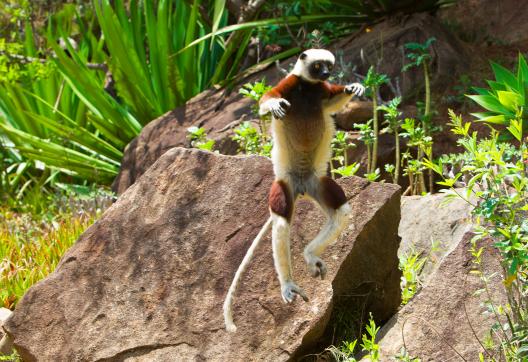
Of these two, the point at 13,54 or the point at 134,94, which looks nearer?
the point at 134,94

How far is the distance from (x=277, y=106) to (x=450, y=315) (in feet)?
5.96

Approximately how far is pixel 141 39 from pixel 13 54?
6.38ft

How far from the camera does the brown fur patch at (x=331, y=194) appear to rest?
3422 mm

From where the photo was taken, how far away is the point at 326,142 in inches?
138

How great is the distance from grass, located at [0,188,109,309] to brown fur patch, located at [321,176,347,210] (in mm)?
3651

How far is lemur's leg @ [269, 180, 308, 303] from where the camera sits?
3.39 meters

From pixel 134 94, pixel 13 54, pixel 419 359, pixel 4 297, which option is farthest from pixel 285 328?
pixel 13 54

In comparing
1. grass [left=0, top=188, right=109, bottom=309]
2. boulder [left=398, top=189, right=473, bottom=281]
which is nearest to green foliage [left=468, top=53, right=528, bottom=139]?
boulder [left=398, top=189, right=473, bottom=281]

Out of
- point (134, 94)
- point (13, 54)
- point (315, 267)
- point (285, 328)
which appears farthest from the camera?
point (13, 54)

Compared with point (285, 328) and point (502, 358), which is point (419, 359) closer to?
point (502, 358)

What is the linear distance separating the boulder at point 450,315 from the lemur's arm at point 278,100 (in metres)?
1.59

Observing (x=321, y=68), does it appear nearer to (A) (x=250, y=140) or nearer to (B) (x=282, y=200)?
(B) (x=282, y=200)

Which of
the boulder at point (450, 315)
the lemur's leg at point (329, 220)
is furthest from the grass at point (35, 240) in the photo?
the lemur's leg at point (329, 220)

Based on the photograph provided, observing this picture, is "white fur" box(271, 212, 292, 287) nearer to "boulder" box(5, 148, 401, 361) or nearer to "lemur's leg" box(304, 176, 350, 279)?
"lemur's leg" box(304, 176, 350, 279)
